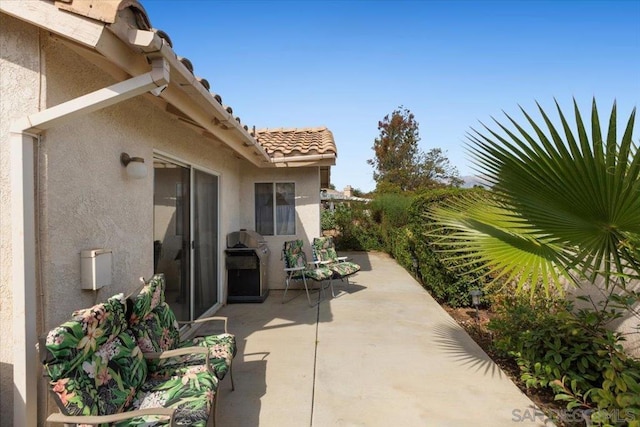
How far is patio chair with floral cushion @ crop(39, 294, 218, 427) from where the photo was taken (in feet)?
6.89

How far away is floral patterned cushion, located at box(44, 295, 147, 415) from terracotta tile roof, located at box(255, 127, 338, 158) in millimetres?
5540

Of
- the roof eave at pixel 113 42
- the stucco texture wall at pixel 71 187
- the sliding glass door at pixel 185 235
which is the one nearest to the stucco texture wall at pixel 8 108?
the stucco texture wall at pixel 71 187

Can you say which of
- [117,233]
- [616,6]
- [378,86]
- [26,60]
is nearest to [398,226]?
[378,86]

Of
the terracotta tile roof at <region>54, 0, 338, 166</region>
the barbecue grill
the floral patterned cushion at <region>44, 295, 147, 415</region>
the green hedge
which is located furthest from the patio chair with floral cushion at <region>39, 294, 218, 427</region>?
the barbecue grill

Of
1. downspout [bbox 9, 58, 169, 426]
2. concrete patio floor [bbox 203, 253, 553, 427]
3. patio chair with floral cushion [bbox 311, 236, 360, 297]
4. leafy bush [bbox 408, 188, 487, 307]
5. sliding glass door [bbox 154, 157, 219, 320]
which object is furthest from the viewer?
patio chair with floral cushion [bbox 311, 236, 360, 297]

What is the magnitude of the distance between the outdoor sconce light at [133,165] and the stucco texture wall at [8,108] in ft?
3.88

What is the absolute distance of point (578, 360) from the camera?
354 centimetres

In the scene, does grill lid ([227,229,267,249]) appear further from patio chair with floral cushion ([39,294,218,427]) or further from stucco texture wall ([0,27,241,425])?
patio chair with floral cushion ([39,294,218,427])

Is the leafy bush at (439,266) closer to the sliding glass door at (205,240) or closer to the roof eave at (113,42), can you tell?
the sliding glass door at (205,240)

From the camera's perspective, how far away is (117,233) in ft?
11.5

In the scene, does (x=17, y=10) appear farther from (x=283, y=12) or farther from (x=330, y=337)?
(x=283, y=12)

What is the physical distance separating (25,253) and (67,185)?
26.0 inches

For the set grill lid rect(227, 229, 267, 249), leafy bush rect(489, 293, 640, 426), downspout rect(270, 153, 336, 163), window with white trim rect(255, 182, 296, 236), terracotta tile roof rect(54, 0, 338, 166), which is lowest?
leafy bush rect(489, 293, 640, 426)

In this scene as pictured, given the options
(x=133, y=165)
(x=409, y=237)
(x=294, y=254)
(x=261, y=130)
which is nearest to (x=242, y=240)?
(x=294, y=254)
